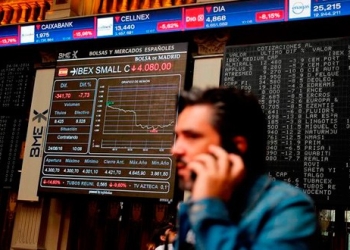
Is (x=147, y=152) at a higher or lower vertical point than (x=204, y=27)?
lower

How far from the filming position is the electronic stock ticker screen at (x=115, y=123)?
561 cm

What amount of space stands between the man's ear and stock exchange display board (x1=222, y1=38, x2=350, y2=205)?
366 cm

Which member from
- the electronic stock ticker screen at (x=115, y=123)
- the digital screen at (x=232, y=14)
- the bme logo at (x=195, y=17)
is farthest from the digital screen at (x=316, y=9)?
the electronic stock ticker screen at (x=115, y=123)

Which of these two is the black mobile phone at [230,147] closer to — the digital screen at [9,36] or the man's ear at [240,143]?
the man's ear at [240,143]

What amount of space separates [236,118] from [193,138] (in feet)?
0.40

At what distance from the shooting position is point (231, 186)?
118 cm

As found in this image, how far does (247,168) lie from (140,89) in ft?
15.3

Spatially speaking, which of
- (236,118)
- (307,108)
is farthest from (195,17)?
(236,118)

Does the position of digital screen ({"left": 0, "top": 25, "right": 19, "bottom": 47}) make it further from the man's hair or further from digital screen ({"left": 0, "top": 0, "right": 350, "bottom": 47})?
the man's hair

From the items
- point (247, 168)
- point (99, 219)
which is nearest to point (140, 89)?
point (99, 219)

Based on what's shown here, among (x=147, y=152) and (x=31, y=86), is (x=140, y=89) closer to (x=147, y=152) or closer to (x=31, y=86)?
(x=147, y=152)

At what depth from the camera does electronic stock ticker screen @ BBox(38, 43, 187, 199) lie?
5605mm

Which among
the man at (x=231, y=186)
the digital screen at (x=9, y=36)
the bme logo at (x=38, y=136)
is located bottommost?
the man at (x=231, y=186)

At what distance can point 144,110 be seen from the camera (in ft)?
19.0
